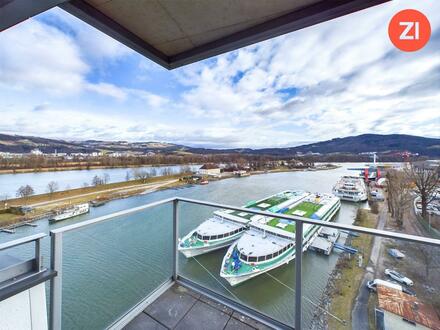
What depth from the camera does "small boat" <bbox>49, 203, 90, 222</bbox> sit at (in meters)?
6.49

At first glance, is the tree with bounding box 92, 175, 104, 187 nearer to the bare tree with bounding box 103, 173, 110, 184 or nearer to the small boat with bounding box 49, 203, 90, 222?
the bare tree with bounding box 103, 173, 110, 184

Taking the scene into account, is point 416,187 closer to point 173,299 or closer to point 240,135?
point 173,299

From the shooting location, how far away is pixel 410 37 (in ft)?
6.36

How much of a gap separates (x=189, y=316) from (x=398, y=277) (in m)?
1.46

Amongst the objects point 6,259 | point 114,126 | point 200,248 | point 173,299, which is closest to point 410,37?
point 200,248

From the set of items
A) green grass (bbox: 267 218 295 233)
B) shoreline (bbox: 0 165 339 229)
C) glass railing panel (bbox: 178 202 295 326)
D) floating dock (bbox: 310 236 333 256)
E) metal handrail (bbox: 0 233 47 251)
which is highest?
metal handrail (bbox: 0 233 47 251)

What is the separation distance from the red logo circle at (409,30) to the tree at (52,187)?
10964 millimetres

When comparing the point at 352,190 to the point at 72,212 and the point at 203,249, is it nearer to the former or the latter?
the point at 203,249

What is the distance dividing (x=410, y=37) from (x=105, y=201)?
1098cm

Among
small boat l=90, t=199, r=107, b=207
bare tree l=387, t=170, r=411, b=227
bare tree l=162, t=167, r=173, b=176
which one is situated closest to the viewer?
bare tree l=387, t=170, r=411, b=227

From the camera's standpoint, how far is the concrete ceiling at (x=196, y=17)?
1268mm

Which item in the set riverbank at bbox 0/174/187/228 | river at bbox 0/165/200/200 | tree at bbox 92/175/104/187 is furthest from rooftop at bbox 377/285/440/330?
tree at bbox 92/175/104/187

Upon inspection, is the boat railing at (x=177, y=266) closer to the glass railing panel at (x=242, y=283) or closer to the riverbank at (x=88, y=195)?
the glass railing panel at (x=242, y=283)

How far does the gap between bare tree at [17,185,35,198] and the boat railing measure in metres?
7.85
